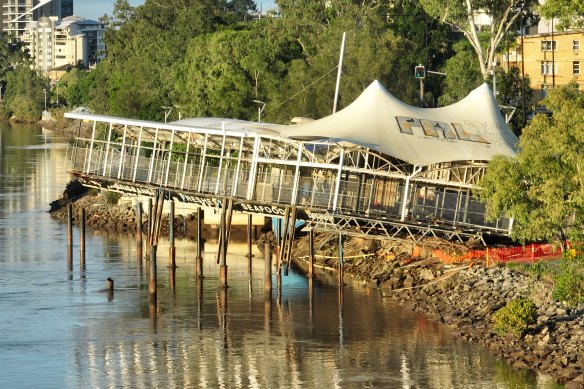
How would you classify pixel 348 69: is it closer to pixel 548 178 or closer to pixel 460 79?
pixel 460 79

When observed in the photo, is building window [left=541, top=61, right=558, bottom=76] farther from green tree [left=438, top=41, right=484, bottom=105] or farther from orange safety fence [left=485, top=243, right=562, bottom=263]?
orange safety fence [left=485, top=243, right=562, bottom=263]

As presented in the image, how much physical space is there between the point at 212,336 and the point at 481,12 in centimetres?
4938

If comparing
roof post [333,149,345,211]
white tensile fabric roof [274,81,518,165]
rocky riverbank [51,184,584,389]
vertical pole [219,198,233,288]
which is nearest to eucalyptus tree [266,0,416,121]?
rocky riverbank [51,184,584,389]

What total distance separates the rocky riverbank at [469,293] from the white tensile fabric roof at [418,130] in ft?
15.2

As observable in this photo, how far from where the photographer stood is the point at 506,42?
10731 cm

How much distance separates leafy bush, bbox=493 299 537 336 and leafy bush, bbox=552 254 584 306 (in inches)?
51.3

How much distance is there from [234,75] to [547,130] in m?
60.6

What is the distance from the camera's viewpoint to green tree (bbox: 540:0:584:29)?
71125 millimetres

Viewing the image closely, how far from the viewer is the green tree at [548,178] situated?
5594 cm

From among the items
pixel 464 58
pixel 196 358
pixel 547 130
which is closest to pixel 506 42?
pixel 464 58

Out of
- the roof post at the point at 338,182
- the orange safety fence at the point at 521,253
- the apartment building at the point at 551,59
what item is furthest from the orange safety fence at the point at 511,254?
the apartment building at the point at 551,59

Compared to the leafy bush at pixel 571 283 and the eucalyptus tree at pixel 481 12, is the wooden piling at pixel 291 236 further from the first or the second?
the eucalyptus tree at pixel 481 12

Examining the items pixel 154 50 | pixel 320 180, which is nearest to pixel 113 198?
pixel 320 180

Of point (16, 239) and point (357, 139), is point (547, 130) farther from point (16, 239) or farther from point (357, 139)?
point (16, 239)
